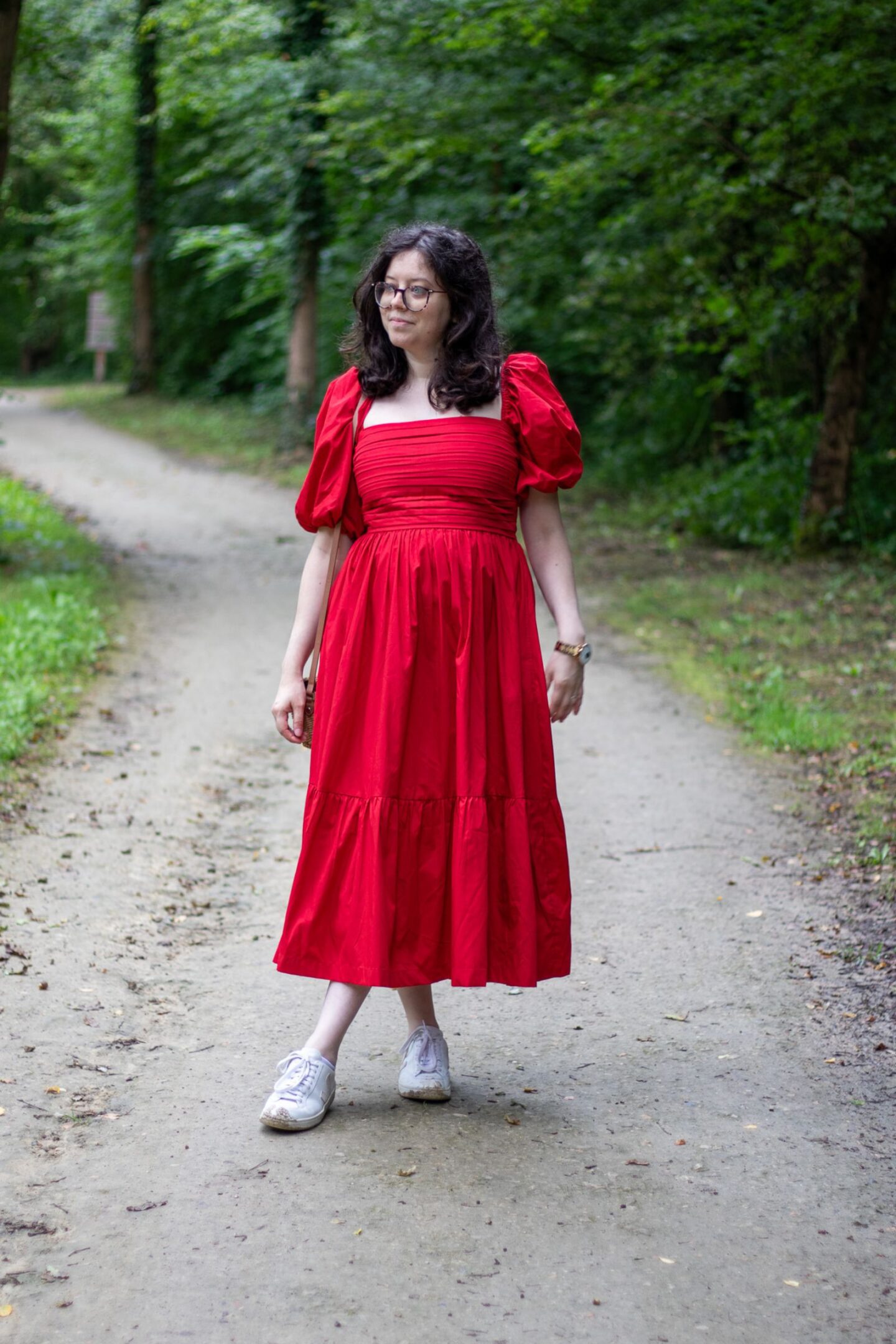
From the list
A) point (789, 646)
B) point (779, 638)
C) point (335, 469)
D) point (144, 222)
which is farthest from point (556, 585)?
point (144, 222)

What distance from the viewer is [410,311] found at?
302 centimetres

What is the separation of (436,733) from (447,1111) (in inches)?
36.5

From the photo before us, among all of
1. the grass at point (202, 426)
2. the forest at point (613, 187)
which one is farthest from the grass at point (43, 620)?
the grass at point (202, 426)

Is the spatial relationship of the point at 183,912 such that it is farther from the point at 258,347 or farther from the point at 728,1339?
the point at 258,347

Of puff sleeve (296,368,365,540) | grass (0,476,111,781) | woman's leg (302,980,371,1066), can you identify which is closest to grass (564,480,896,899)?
woman's leg (302,980,371,1066)

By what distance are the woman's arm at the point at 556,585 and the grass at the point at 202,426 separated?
45.2 feet

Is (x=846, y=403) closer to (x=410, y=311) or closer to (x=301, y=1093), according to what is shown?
(x=410, y=311)

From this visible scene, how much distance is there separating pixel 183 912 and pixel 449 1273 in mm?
2358

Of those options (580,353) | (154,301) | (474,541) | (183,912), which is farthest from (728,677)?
(154,301)

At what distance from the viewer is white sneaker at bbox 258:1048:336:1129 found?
118 inches

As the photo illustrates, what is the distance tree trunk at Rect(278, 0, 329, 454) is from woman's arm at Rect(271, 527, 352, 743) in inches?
554

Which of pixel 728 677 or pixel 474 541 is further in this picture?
pixel 728 677

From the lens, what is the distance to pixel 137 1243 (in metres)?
2.51

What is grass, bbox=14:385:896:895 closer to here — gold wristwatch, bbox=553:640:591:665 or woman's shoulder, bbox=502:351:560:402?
gold wristwatch, bbox=553:640:591:665
